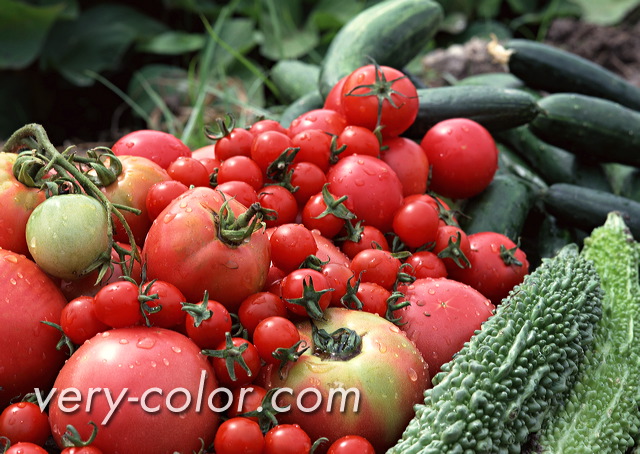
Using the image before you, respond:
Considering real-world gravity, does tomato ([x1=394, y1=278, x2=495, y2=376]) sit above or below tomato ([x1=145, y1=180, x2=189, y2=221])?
below

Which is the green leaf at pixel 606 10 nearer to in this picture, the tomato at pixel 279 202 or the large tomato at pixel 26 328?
the tomato at pixel 279 202

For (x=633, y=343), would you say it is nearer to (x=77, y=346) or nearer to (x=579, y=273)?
(x=579, y=273)

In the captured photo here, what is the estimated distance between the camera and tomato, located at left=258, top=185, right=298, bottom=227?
1.62 meters

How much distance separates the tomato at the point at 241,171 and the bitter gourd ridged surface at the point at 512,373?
2.04 feet

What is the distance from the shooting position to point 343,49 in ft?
9.02

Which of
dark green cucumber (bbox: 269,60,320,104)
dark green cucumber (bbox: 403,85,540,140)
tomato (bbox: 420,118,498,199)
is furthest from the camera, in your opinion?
dark green cucumber (bbox: 269,60,320,104)

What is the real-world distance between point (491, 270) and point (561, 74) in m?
1.37

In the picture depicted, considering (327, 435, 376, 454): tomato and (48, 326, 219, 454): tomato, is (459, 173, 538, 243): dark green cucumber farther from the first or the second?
(48, 326, 219, 454): tomato

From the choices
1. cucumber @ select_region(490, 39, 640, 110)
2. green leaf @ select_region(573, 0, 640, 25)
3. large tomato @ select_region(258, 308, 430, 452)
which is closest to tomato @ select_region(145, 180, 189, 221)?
large tomato @ select_region(258, 308, 430, 452)

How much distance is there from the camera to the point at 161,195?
147 centimetres

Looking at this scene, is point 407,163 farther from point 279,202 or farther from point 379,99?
point 279,202

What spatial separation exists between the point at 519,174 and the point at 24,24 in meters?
3.40

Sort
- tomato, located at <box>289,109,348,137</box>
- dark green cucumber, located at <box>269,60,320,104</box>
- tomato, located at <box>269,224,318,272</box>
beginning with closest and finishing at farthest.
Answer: tomato, located at <box>269,224,318,272</box> → tomato, located at <box>289,109,348,137</box> → dark green cucumber, located at <box>269,60,320,104</box>

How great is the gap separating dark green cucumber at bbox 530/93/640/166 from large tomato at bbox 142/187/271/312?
153 cm
